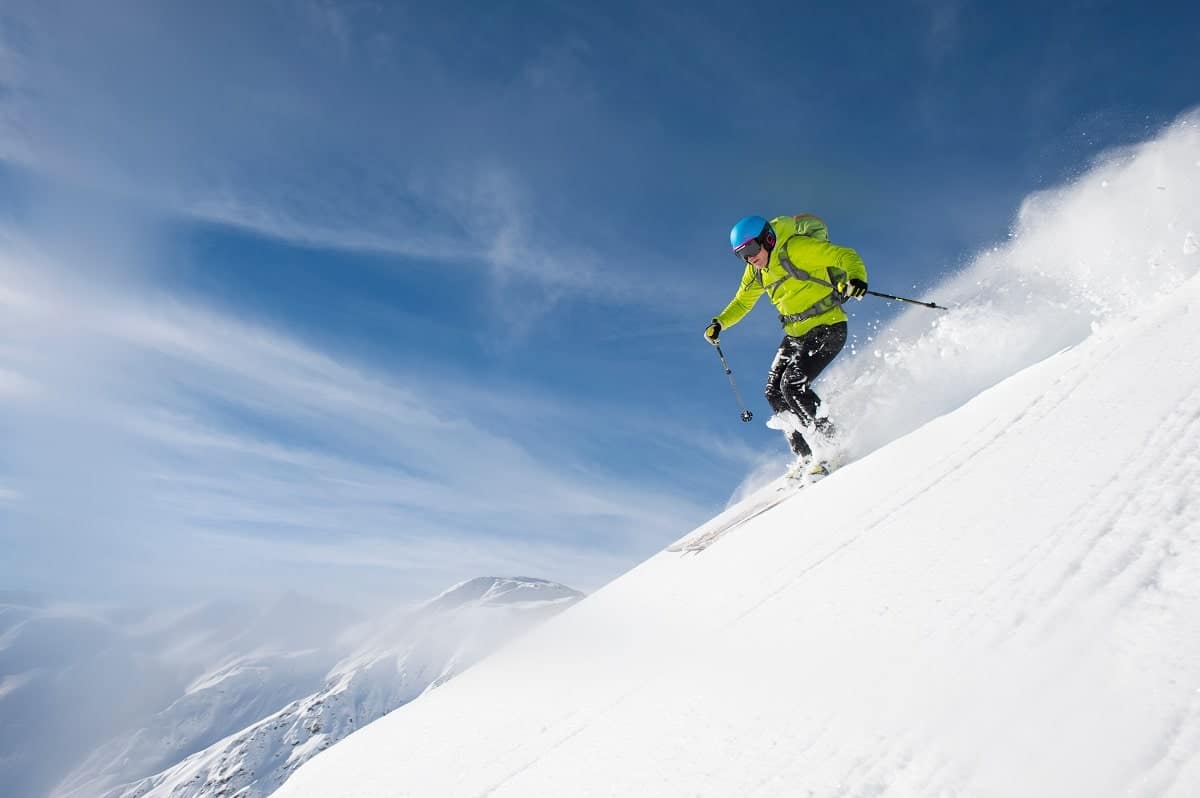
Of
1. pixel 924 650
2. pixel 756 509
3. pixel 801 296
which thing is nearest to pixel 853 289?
pixel 801 296

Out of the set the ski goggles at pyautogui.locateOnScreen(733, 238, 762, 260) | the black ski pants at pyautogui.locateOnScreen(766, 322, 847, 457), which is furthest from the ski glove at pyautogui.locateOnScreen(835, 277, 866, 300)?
the ski goggles at pyautogui.locateOnScreen(733, 238, 762, 260)

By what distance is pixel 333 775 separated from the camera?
4.15 m

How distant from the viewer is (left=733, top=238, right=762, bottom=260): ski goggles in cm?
865

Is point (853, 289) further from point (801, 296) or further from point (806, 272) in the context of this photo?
point (801, 296)

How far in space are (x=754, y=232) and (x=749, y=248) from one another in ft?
0.72

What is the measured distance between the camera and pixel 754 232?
863cm

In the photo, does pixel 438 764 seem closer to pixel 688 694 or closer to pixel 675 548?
pixel 688 694

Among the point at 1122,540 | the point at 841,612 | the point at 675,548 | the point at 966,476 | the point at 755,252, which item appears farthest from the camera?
the point at 755,252

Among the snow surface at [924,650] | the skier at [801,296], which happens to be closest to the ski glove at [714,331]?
the skier at [801,296]

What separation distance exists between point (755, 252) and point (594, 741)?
7107 millimetres

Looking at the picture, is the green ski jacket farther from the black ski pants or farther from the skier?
the black ski pants

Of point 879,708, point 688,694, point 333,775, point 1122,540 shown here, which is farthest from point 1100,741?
point 333,775

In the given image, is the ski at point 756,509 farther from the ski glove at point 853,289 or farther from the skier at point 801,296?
the ski glove at point 853,289

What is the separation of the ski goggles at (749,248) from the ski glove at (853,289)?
3.91 feet
